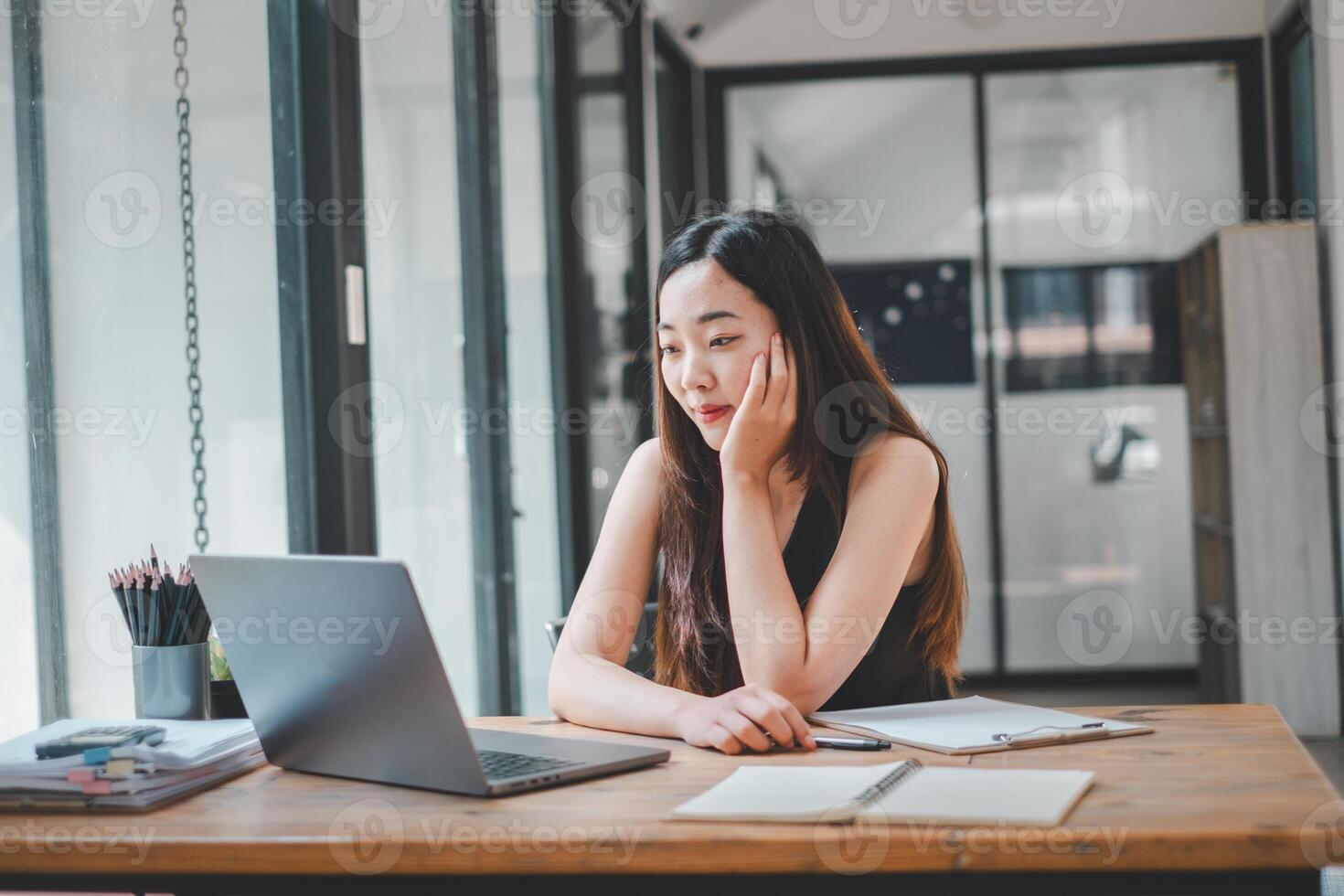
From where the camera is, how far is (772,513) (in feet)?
5.77

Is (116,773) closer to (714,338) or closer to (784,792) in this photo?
(784,792)

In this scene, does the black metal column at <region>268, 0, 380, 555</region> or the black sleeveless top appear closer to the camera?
the black sleeveless top

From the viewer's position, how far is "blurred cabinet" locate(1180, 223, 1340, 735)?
448cm

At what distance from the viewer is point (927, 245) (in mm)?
5633

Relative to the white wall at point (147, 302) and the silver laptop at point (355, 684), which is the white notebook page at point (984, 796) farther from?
the white wall at point (147, 302)

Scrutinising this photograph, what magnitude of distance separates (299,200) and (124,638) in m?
0.81

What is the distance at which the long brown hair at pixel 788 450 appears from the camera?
5.77 ft

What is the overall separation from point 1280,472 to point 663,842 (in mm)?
4094

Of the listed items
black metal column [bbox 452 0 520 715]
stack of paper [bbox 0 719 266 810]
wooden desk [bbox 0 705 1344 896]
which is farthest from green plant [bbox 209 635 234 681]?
black metal column [bbox 452 0 520 715]

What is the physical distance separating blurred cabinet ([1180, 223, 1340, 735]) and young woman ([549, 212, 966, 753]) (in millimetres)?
3143

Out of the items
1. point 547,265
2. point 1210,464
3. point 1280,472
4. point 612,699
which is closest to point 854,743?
point 612,699

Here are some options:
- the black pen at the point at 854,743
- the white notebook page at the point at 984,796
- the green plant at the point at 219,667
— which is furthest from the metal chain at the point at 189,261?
the white notebook page at the point at 984,796

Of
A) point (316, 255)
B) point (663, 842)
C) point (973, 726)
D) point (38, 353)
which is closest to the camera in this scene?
point (663, 842)

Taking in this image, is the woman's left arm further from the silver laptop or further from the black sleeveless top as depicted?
the silver laptop
